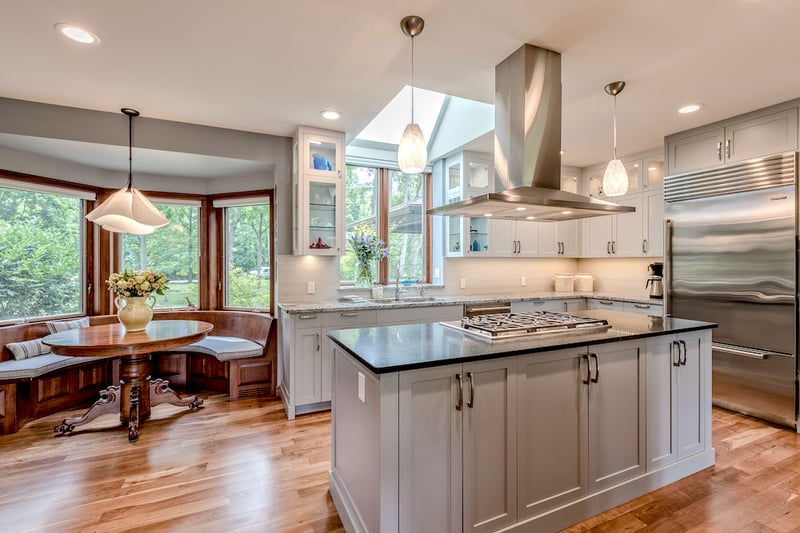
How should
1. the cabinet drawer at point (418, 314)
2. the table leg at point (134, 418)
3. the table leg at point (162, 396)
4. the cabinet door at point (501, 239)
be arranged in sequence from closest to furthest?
1. the table leg at point (134, 418)
2. the table leg at point (162, 396)
3. the cabinet drawer at point (418, 314)
4. the cabinet door at point (501, 239)

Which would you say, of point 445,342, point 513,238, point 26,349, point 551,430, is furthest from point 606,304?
point 26,349

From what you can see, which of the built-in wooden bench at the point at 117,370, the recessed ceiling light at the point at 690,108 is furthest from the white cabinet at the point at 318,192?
the recessed ceiling light at the point at 690,108

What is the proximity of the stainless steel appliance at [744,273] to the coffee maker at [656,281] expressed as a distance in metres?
0.37

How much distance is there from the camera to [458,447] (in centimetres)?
168

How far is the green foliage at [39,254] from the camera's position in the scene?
3.48 metres

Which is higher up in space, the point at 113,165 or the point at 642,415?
the point at 113,165

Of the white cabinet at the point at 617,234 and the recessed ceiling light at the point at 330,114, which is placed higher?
the recessed ceiling light at the point at 330,114

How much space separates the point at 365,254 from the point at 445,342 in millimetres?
2340

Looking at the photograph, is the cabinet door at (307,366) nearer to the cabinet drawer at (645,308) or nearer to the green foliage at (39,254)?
the green foliage at (39,254)

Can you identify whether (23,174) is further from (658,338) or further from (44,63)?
(658,338)

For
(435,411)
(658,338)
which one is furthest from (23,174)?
(658,338)

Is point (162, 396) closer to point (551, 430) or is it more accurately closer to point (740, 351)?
point (551, 430)

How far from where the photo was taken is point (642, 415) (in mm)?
2189

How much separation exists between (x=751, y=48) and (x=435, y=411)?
278cm
